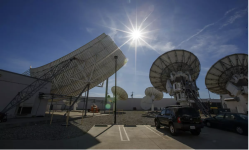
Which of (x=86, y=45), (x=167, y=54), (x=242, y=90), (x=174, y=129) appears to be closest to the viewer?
(x=174, y=129)

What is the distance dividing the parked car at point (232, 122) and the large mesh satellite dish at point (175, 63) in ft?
41.6

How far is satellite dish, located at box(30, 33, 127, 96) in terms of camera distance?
56.4 ft

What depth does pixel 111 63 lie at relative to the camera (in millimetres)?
19781

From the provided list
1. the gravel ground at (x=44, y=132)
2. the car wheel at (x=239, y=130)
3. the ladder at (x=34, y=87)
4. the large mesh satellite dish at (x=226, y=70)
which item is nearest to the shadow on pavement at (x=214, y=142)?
the car wheel at (x=239, y=130)

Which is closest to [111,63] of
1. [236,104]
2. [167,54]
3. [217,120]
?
[167,54]

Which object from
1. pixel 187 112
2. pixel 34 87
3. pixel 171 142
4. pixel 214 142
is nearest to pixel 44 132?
pixel 171 142

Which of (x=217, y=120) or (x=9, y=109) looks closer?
(x=217, y=120)

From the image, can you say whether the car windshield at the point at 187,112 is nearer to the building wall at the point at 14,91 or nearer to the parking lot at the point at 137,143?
the parking lot at the point at 137,143

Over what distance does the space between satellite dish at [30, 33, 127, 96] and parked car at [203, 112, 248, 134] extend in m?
14.9

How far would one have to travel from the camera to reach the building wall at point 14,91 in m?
13.5

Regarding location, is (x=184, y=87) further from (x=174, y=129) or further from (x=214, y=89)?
(x=174, y=129)

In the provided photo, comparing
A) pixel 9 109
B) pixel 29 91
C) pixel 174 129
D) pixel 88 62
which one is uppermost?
pixel 88 62

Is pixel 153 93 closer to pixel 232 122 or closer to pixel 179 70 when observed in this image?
pixel 179 70

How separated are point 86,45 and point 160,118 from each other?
14288 millimetres
